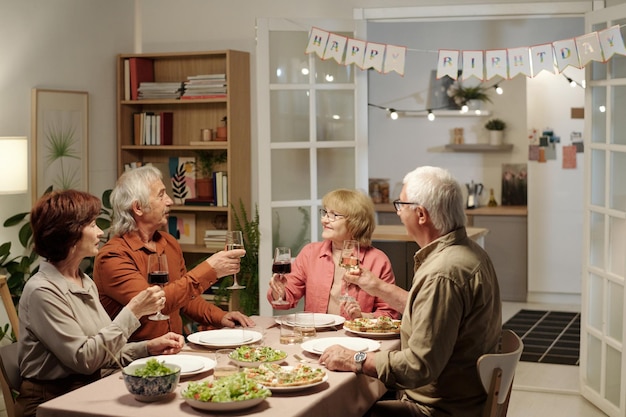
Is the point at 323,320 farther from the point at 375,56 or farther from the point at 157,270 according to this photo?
the point at 375,56

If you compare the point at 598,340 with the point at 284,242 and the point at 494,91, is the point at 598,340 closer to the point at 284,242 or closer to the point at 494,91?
the point at 284,242

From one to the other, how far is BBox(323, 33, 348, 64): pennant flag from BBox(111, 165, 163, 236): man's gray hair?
1889mm

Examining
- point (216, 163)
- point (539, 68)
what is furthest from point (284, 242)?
point (539, 68)

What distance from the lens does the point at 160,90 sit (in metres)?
5.91

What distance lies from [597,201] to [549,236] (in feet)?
10.5

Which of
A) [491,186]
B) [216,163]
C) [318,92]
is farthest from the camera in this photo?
[491,186]

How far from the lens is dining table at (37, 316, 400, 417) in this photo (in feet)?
7.79

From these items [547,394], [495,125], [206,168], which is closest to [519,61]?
[547,394]

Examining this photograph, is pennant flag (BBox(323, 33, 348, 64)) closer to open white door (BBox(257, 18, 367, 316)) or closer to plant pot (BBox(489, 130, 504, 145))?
open white door (BBox(257, 18, 367, 316))

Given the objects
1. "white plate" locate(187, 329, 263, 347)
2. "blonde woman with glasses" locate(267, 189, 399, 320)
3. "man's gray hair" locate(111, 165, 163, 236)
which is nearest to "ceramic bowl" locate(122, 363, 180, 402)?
"white plate" locate(187, 329, 263, 347)

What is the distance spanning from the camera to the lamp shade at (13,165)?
4.56 meters

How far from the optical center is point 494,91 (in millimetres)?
8617

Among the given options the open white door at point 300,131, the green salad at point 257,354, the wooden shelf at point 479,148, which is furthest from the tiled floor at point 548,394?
the wooden shelf at point 479,148

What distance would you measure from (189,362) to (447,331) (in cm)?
84
